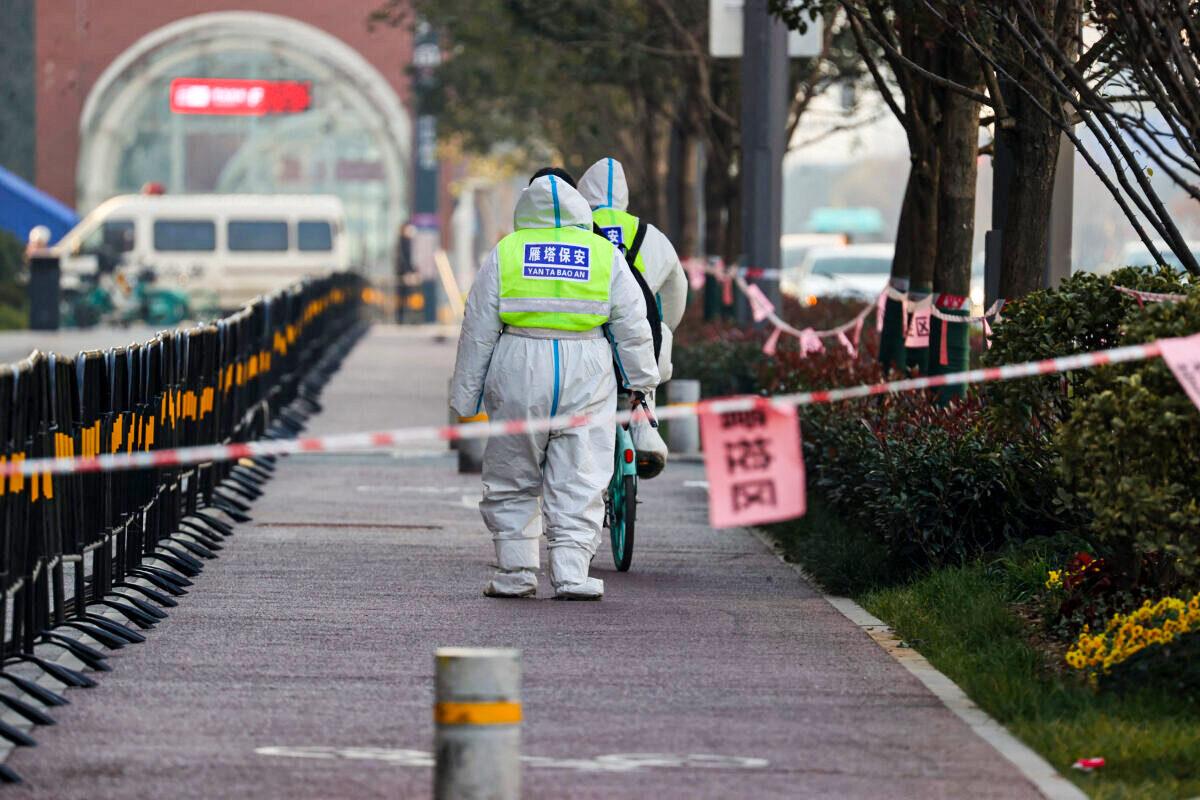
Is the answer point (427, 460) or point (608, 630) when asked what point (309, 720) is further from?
point (427, 460)

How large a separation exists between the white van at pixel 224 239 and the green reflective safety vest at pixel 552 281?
34.8 metres

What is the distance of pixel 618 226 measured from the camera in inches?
489

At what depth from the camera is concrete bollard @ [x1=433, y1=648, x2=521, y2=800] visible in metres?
6.25

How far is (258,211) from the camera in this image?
4716 centimetres

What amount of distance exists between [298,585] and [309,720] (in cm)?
338

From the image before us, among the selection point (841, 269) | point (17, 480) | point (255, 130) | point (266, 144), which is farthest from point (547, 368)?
point (266, 144)

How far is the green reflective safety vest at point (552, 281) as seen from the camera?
10680mm

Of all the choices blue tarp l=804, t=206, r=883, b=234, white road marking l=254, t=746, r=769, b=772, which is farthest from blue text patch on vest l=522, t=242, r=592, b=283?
blue tarp l=804, t=206, r=883, b=234

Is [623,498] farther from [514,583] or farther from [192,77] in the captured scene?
[192,77]

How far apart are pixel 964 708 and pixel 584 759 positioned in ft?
5.00

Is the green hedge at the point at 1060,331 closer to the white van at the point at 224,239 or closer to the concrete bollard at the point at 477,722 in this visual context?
the concrete bollard at the point at 477,722

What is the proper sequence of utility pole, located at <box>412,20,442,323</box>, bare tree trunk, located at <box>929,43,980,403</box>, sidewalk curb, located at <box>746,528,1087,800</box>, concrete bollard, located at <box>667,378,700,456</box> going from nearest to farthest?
sidewalk curb, located at <box>746,528,1087,800</box>, bare tree trunk, located at <box>929,43,980,403</box>, concrete bollard, located at <box>667,378,700,456</box>, utility pole, located at <box>412,20,442,323</box>

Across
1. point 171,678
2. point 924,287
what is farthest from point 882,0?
point 171,678

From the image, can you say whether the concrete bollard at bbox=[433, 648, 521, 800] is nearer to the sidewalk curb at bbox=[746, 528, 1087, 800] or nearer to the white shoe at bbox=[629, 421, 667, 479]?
the sidewalk curb at bbox=[746, 528, 1087, 800]
